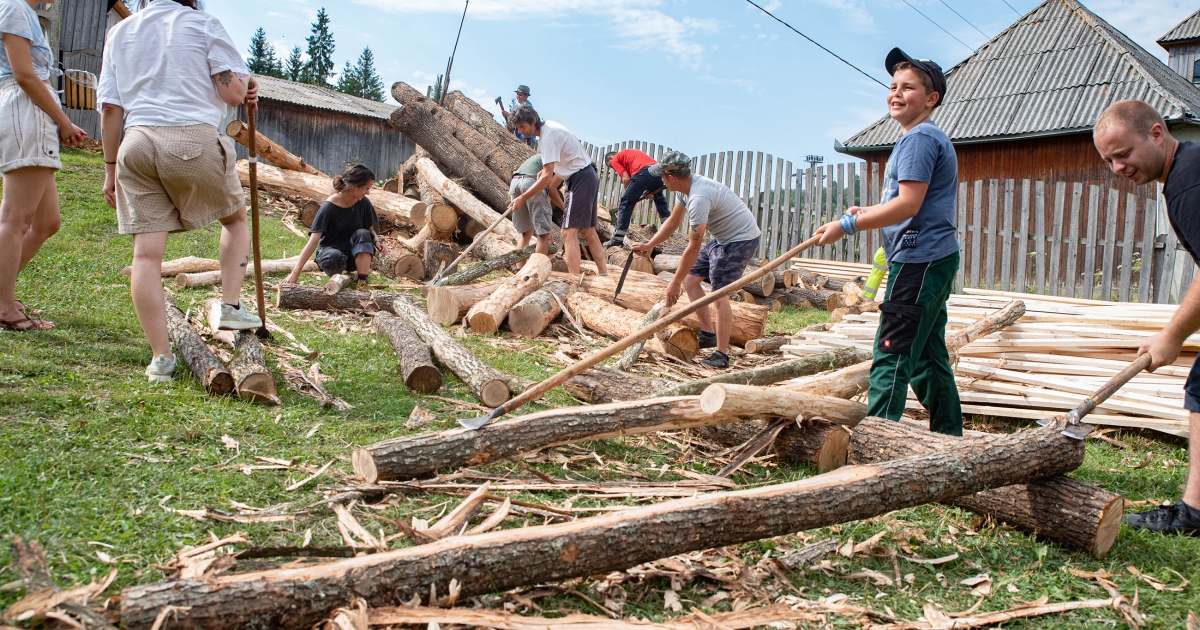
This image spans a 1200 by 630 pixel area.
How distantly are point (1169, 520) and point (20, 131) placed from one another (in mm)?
6349

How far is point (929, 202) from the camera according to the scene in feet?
12.0

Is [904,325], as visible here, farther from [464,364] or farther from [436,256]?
[436,256]

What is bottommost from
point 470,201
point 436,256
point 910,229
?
point 436,256

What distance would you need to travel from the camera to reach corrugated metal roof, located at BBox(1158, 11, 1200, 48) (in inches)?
894

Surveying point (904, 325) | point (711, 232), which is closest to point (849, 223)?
point (904, 325)

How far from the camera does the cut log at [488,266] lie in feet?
26.3

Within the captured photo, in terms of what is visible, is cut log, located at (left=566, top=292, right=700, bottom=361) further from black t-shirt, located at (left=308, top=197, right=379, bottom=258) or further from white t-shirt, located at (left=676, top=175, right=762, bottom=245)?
black t-shirt, located at (left=308, top=197, right=379, bottom=258)

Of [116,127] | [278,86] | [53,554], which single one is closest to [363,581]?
[53,554]

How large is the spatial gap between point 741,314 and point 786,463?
3365 millimetres

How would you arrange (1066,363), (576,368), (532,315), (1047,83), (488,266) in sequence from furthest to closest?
1. (1047,83)
2. (488,266)
3. (532,315)
4. (1066,363)
5. (576,368)

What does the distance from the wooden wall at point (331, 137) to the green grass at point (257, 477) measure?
21976mm

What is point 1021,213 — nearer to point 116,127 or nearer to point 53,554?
point 116,127

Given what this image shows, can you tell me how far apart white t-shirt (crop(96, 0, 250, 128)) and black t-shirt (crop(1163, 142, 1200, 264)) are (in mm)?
4678

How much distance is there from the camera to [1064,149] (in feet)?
49.0
